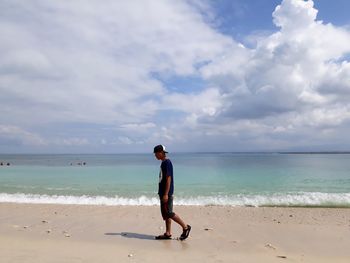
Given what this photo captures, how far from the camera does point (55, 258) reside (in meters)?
6.34

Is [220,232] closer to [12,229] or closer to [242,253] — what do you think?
[242,253]

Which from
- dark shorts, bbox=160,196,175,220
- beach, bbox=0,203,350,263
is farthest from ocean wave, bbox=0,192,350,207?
dark shorts, bbox=160,196,175,220

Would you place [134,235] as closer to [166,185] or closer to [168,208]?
[168,208]

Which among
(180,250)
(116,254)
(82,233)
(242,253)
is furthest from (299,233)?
(82,233)

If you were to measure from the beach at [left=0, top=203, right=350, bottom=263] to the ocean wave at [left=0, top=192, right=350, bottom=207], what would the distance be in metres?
3.21

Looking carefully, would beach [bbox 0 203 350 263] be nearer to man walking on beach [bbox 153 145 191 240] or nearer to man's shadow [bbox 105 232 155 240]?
man's shadow [bbox 105 232 155 240]

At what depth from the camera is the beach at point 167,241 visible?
6.69 metres

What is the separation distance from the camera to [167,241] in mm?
7875

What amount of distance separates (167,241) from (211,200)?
9.19m

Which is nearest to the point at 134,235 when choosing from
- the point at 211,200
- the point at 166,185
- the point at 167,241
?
the point at 167,241

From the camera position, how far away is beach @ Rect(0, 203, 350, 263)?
669cm

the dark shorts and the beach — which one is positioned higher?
the dark shorts

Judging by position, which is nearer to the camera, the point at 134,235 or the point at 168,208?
the point at 168,208

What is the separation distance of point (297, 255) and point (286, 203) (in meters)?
9.61
